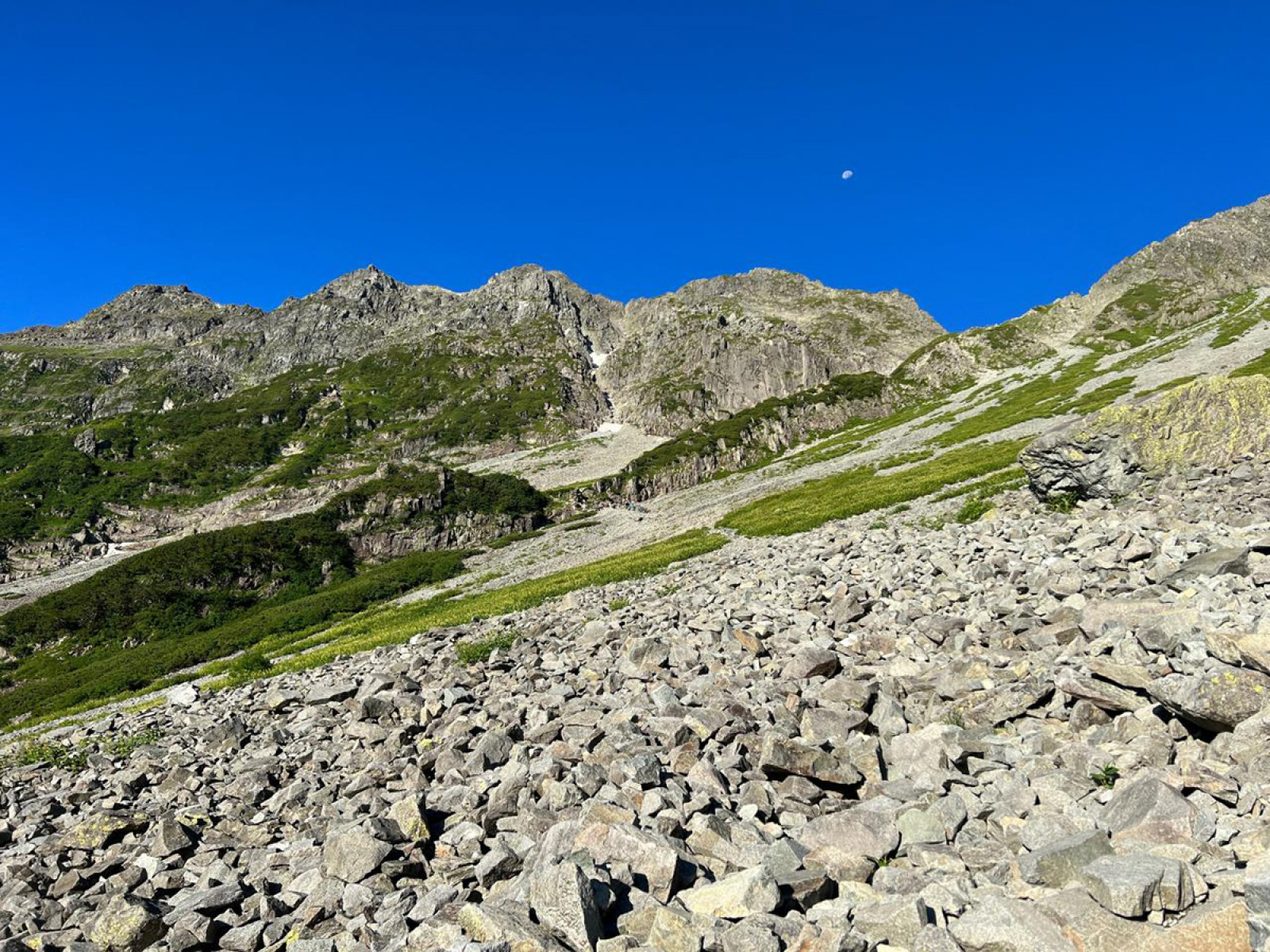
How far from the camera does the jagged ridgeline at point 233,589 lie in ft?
179

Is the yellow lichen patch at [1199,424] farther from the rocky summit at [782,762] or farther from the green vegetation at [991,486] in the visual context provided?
the green vegetation at [991,486]

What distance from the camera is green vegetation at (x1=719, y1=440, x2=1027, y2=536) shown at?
44.6 meters

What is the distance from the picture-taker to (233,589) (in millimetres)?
78250

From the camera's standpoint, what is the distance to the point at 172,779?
13.0 m

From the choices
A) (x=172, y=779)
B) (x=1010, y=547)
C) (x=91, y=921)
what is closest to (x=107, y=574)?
(x=172, y=779)

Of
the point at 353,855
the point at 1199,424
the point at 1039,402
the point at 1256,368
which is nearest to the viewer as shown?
the point at 353,855

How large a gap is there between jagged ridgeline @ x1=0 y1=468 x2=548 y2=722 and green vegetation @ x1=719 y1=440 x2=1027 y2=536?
3790 centimetres

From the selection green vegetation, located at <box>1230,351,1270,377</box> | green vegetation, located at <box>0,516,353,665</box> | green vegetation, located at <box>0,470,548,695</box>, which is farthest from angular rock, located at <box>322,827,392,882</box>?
green vegetation, located at <box>1230,351,1270,377</box>

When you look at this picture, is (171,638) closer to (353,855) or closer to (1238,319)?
(353,855)

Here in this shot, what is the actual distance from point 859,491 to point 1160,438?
35301 mm

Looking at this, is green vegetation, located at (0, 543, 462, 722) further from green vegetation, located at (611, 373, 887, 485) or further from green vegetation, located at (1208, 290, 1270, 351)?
green vegetation, located at (1208, 290, 1270, 351)

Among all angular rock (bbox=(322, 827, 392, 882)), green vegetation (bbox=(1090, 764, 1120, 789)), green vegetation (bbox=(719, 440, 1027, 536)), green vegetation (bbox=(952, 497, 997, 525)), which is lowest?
green vegetation (bbox=(719, 440, 1027, 536))

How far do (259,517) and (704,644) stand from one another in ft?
593

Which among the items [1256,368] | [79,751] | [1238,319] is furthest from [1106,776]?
[1238,319]
